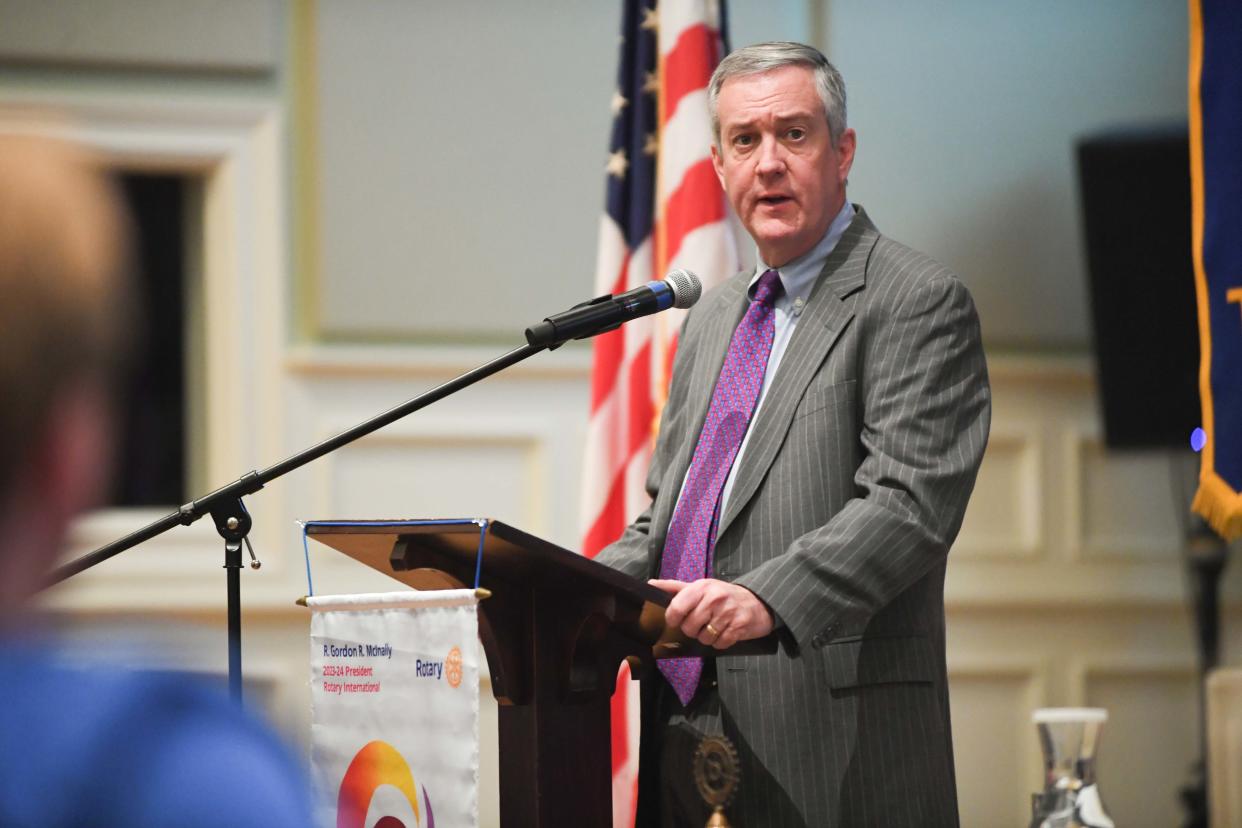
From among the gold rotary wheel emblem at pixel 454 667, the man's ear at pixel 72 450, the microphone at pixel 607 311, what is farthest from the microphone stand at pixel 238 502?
the man's ear at pixel 72 450

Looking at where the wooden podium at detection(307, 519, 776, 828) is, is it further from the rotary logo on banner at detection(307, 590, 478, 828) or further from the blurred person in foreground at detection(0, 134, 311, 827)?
the blurred person in foreground at detection(0, 134, 311, 827)

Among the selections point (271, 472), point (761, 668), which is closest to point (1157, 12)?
point (761, 668)

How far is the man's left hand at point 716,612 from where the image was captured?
1.98 m

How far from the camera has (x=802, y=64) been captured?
253 centimetres

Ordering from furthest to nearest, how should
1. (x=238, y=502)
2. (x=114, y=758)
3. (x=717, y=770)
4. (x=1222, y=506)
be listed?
(x=1222, y=506) → (x=238, y=502) → (x=717, y=770) → (x=114, y=758)

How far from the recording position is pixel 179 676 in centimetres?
63

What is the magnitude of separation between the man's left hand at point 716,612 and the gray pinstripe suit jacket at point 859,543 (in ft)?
0.20

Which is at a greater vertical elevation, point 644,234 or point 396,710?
point 644,234

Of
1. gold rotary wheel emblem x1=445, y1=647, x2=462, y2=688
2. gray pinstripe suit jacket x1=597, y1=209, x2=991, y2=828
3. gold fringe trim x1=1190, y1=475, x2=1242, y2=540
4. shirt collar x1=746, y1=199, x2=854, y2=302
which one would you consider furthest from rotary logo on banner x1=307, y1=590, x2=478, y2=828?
gold fringe trim x1=1190, y1=475, x2=1242, y2=540

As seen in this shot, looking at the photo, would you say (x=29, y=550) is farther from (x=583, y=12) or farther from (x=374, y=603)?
(x=583, y=12)

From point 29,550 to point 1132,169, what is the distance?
454 centimetres

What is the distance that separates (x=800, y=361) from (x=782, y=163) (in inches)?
14.2

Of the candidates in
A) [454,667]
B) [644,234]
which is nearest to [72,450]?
[454,667]

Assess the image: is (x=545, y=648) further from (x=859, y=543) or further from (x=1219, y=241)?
(x=1219, y=241)
